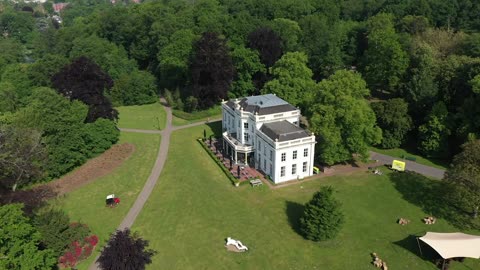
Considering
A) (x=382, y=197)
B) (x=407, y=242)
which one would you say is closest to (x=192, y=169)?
(x=382, y=197)

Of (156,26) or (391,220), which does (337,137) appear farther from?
(156,26)

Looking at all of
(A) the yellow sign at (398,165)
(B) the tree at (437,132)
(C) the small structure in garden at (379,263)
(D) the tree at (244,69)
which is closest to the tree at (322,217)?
(C) the small structure in garden at (379,263)

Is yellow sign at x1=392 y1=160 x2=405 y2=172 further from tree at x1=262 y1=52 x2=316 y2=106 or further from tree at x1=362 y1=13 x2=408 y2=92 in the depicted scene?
tree at x1=362 y1=13 x2=408 y2=92

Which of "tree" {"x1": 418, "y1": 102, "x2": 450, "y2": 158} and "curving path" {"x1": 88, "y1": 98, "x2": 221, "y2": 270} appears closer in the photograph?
"curving path" {"x1": 88, "y1": 98, "x2": 221, "y2": 270}

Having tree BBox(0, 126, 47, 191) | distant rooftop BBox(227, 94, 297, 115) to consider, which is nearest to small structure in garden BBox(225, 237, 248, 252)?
distant rooftop BBox(227, 94, 297, 115)

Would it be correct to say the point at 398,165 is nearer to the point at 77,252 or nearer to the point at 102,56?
the point at 77,252

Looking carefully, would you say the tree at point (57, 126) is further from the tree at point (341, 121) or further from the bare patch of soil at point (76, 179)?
the tree at point (341, 121)
